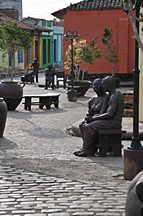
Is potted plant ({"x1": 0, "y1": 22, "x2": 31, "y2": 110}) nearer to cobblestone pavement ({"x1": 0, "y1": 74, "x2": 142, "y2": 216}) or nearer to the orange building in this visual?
cobblestone pavement ({"x1": 0, "y1": 74, "x2": 142, "y2": 216})

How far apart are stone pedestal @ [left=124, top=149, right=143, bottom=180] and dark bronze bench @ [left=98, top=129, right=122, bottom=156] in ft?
5.08

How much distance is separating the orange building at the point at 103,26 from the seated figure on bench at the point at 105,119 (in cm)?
1989

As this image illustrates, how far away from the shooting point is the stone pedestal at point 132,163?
706cm

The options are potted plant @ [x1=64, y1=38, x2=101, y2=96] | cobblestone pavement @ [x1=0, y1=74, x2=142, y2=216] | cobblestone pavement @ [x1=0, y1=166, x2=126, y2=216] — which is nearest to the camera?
cobblestone pavement @ [x1=0, y1=166, x2=126, y2=216]

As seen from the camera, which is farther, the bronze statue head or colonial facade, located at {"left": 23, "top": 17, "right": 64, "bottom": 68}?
colonial facade, located at {"left": 23, "top": 17, "right": 64, "bottom": 68}

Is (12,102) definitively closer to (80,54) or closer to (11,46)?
(11,46)

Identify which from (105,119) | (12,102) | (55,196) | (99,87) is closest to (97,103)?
(99,87)

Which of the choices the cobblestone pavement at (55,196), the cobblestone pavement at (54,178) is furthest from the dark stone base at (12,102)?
the cobblestone pavement at (55,196)

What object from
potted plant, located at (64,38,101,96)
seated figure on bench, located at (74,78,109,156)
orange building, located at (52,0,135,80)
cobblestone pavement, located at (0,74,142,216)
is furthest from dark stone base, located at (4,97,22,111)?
orange building, located at (52,0,135,80)

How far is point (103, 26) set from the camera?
29.0 m

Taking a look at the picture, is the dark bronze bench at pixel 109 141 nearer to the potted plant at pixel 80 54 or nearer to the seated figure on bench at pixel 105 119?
the seated figure on bench at pixel 105 119

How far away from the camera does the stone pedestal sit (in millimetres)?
7059

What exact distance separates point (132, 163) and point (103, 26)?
2253 cm

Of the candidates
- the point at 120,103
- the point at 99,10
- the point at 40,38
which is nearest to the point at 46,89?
the point at 99,10
